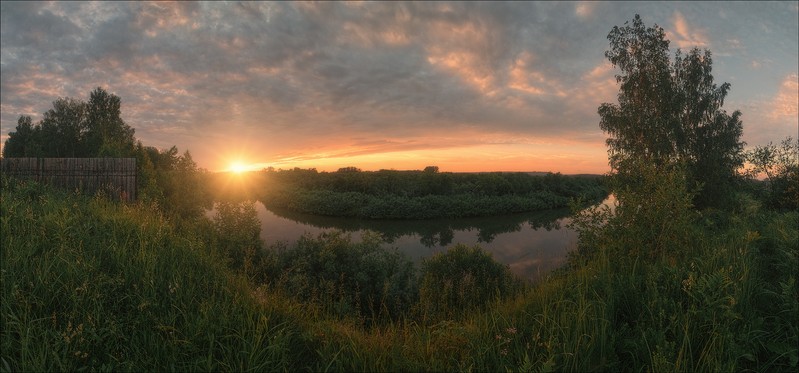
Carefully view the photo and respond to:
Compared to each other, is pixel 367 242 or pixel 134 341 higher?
pixel 134 341

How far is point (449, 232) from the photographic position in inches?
1591

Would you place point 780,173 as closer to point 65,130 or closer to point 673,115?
point 673,115

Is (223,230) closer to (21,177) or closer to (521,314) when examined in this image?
(21,177)

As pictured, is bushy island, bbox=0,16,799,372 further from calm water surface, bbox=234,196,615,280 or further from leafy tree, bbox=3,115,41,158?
leafy tree, bbox=3,115,41,158

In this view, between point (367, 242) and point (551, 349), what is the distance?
1423 cm

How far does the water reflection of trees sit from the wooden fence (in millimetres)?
25593

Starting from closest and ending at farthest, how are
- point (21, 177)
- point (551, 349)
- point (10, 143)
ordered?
point (551, 349) < point (21, 177) < point (10, 143)

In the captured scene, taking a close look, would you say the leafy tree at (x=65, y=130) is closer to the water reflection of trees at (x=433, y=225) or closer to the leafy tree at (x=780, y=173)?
the water reflection of trees at (x=433, y=225)

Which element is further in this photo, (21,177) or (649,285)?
(21,177)

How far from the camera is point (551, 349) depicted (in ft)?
10.9

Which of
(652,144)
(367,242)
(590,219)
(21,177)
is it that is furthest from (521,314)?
(652,144)

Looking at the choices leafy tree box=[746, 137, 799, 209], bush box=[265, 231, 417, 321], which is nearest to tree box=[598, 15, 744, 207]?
leafy tree box=[746, 137, 799, 209]

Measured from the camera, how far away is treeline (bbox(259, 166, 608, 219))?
49750mm

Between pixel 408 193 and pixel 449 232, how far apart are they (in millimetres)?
19132
